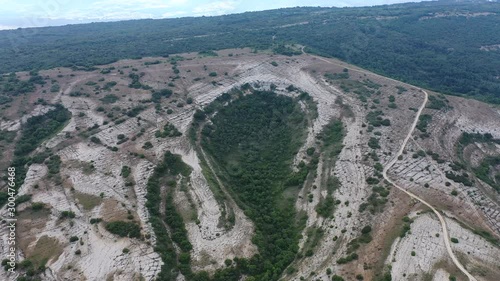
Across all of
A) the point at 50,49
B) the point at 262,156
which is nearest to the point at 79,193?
the point at 262,156

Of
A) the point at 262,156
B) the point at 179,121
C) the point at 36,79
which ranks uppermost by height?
the point at 36,79

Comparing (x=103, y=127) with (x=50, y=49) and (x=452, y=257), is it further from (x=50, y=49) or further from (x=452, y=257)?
(x=50, y=49)

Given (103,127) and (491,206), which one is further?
(103,127)

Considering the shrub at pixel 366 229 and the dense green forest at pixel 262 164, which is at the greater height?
the shrub at pixel 366 229

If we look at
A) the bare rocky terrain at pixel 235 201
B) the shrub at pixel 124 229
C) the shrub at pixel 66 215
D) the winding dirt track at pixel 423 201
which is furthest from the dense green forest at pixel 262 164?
the shrub at pixel 66 215

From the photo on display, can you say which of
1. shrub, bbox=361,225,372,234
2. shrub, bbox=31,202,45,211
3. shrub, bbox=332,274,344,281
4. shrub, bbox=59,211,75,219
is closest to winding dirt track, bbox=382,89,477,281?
shrub, bbox=361,225,372,234

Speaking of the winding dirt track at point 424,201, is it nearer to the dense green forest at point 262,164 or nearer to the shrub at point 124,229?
the dense green forest at point 262,164

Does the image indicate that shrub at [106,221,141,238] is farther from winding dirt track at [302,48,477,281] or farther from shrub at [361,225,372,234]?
winding dirt track at [302,48,477,281]

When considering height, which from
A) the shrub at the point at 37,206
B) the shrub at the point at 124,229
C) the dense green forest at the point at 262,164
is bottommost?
the dense green forest at the point at 262,164
